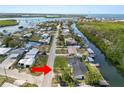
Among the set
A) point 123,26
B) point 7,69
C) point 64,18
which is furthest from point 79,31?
point 7,69

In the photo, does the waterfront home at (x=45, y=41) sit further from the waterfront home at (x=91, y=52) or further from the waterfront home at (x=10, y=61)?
the waterfront home at (x=91, y=52)

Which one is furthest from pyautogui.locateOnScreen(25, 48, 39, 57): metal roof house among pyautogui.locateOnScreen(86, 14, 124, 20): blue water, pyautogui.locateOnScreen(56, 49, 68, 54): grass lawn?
Answer: pyautogui.locateOnScreen(86, 14, 124, 20): blue water

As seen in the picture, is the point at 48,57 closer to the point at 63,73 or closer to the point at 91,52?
the point at 63,73

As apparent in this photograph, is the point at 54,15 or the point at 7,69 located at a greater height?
the point at 54,15

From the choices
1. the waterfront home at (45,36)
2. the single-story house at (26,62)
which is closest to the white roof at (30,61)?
the single-story house at (26,62)

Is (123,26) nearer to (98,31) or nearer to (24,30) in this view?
(98,31)

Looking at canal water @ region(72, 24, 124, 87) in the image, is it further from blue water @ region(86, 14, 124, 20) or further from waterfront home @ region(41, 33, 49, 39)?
waterfront home @ region(41, 33, 49, 39)

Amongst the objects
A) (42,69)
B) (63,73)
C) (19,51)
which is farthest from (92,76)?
(19,51)
